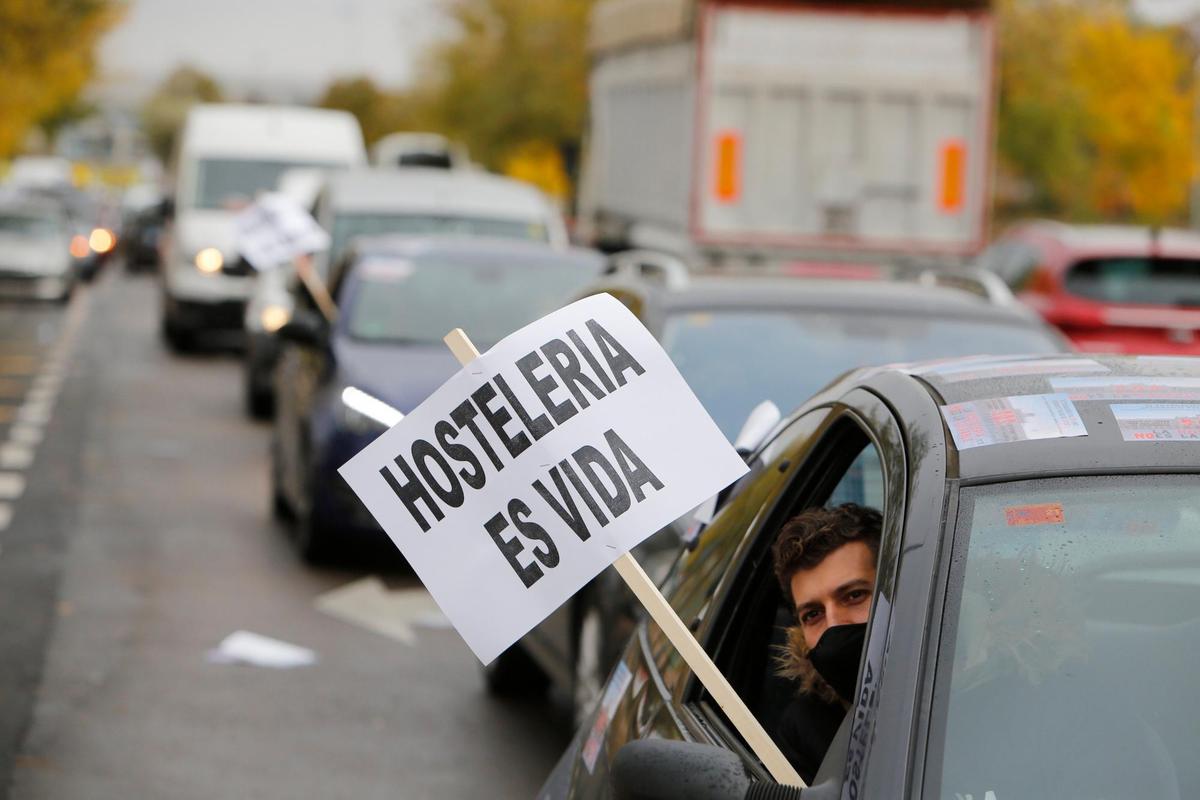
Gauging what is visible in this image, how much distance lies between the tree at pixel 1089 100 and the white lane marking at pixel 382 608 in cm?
3974

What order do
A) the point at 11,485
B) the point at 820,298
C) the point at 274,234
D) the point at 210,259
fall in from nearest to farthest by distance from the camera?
the point at 820,298
the point at 11,485
the point at 274,234
the point at 210,259

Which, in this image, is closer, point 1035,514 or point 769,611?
point 1035,514

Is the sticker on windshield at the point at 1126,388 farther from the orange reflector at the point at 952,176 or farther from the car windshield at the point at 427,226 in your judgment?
the orange reflector at the point at 952,176

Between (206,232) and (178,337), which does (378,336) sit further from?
(178,337)

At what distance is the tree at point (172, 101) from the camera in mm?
117312

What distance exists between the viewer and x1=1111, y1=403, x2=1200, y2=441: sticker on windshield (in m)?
3.08

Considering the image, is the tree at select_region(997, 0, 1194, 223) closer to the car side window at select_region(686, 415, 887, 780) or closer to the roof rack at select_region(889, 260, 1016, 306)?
the roof rack at select_region(889, 260, 1016, 306)

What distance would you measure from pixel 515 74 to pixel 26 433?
40.6m

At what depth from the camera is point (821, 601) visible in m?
3.44

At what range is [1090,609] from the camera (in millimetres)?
3021

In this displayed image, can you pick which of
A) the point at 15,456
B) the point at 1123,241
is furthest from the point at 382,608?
the point at 1123,241

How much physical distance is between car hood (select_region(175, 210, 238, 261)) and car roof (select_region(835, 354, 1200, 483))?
2033cm

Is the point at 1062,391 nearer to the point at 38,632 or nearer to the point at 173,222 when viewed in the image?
the point at 38,632

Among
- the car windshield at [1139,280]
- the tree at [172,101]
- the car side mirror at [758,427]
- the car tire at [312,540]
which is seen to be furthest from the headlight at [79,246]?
the tree at [172,101]
